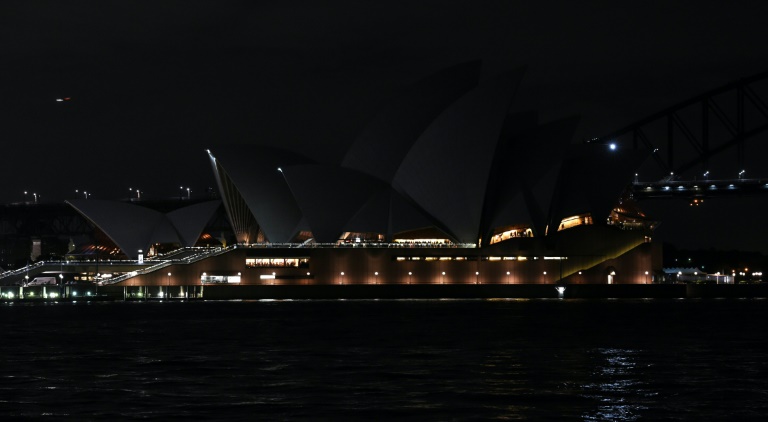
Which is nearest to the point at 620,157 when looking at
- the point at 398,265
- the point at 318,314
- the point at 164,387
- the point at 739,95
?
the point at 398,265

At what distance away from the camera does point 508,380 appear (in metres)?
31.8

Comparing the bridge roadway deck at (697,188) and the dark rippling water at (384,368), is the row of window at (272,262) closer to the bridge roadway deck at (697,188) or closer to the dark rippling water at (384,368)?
the dark rippling water at (384,368)

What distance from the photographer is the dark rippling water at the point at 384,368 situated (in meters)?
26.6

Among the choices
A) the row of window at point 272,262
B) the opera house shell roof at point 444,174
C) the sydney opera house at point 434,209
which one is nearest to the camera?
the opera house shell roof at point 444,174

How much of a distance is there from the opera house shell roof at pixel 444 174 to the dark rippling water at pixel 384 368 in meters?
27.4

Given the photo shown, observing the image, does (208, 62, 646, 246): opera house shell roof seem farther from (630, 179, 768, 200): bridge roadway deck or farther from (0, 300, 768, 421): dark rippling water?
(0, 300, 768, 421): dark rippling water

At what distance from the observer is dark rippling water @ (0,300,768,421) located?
2662 centimetres

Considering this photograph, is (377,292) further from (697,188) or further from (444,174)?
(697,188)

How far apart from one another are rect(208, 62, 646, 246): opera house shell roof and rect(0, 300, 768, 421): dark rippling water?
27.4 metres

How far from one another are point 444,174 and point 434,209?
4081mm

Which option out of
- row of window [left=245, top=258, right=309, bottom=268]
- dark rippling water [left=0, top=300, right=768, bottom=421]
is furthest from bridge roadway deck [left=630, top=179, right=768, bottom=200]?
dark rippling water [left=0, top=300, right=768, bottom=421]

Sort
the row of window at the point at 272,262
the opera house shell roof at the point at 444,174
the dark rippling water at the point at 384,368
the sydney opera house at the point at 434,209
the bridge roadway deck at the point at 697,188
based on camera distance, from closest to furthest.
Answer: the dark rippling water at the point at 384,368
the opera house shell roof at the point at 444,174
the sydney opera house at the point at 434,209
the row of window at the point at 272,262
the bridge roadway deck at the point at 697,188

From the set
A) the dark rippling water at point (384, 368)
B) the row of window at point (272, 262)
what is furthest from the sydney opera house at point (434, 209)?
the dark rippling water at point (384, 368)

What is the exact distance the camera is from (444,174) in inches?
3469
